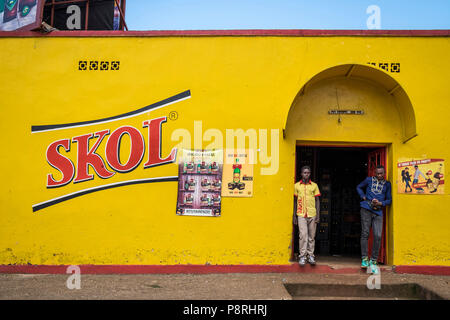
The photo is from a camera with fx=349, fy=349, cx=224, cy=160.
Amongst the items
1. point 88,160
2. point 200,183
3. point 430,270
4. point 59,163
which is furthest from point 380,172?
point 59,163

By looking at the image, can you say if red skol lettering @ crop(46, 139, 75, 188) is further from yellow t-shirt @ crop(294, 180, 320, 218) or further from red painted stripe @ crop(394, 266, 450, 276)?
red painted stripe @ crop(394, 266, 450, 276)

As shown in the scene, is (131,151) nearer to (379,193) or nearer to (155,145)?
(155,145)

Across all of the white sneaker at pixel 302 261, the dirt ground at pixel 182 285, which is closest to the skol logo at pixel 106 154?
the dirt ground at pixel 182 285

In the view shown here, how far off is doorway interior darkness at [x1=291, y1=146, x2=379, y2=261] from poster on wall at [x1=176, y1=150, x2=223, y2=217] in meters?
2.85

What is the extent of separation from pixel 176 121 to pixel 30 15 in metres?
4.06

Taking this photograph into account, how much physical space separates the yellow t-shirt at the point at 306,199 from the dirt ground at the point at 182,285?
1.12 metres

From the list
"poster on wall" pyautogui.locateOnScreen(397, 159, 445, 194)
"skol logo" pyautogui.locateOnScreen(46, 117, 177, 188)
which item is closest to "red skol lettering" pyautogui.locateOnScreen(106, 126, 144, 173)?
"skol logo" pyautogui.locateOnScreen(46, 117, 177, 188)

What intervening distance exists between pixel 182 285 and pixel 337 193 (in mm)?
5179

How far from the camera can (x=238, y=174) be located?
668cm

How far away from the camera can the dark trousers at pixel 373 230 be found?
6.46 metres

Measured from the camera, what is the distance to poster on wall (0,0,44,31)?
7.20 m

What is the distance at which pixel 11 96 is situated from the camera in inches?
274

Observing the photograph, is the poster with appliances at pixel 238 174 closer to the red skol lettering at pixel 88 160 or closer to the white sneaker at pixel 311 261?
the white sneaker at pixel 311 261
